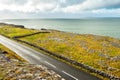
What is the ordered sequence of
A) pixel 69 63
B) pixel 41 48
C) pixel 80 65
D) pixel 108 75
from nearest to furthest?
pixel 108 75 < pixel 80 65 < pixel 69 63 < pixel 41 48

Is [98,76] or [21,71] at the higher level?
[21,71]

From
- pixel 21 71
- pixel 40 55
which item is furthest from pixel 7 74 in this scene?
pixel 40 55

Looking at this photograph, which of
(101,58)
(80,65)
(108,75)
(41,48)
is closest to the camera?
(108,75)

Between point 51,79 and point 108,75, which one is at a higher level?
point 51,79

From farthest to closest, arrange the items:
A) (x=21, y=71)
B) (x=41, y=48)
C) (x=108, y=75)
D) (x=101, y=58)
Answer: (x=41, y=48), (x=101, y=58), (x=108, y=75), (x=21, y=71)

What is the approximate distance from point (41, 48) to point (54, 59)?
11715 millimetres

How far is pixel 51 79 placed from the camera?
74.1 feet

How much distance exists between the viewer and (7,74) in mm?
23672

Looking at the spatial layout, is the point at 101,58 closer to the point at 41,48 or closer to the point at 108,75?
the point at 108,75

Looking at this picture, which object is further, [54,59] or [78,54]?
[78,54]

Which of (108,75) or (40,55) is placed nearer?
(108,75)

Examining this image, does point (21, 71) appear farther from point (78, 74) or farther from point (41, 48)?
point (41, 48)

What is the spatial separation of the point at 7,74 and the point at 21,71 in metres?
2.04

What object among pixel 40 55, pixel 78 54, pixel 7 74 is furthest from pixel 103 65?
pixel 7 74
